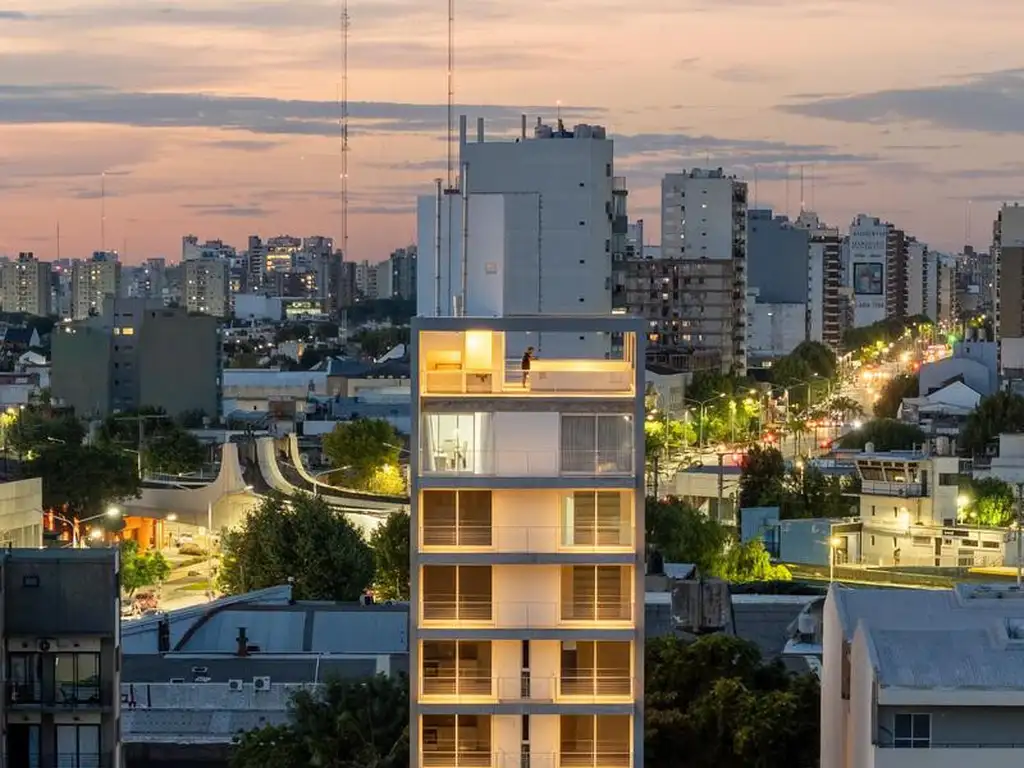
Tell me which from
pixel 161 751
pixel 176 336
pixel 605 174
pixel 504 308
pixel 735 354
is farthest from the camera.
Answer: pixel 735 354

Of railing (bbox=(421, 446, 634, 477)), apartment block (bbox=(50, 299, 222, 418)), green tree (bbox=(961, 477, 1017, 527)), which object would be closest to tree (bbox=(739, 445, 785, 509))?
green tree (bbox=(961, 477, 1017, 527))

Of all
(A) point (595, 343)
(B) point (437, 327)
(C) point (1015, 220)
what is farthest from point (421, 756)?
(C) point (1015, 220)

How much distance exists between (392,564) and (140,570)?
6200mm

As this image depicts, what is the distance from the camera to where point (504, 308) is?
80.8 feet

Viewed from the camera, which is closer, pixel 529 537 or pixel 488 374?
pixel 529 537

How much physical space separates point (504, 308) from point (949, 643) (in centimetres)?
525

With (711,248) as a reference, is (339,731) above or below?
below

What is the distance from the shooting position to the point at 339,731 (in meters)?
27.8

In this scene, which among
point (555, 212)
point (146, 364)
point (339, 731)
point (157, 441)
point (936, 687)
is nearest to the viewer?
point (936, 687)

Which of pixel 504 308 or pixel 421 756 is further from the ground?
pixel 504 308

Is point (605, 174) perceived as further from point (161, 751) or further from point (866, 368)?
point (866, 368)

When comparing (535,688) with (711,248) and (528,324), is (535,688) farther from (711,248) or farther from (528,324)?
(711,248)

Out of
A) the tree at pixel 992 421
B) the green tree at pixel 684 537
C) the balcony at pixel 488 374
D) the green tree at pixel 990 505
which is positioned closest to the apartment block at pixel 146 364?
the tree at pixel 992 421

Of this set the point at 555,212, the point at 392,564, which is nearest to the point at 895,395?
the point at 555,212
